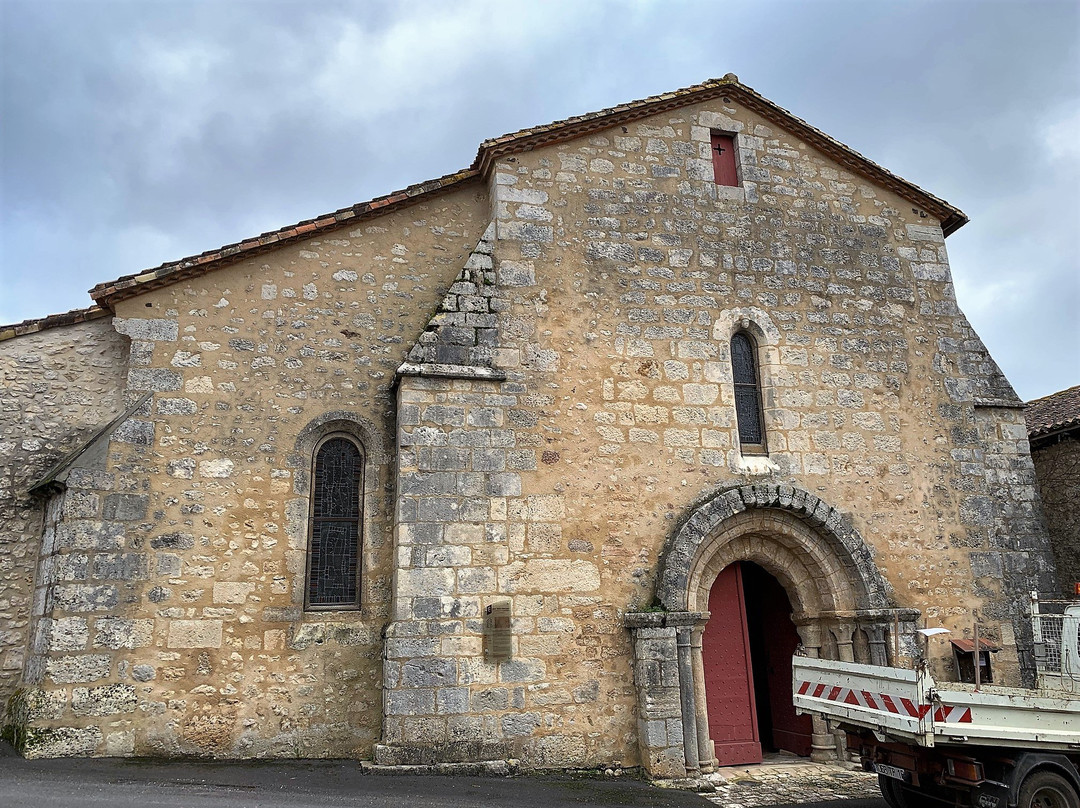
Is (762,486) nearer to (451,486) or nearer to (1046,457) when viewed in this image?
(451,486)

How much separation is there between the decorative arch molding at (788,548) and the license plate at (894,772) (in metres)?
2.18

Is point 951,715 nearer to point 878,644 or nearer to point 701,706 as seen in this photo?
point 878,644

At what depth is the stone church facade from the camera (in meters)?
7.30

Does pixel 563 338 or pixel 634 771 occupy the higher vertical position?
pixel 563 338

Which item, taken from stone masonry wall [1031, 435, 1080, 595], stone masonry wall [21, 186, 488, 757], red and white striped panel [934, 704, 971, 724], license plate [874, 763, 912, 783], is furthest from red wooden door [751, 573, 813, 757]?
stone masonry wall [21, 186, 488, 757]

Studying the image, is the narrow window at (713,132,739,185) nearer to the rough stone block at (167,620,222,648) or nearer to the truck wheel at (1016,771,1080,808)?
the truck wheel at (1016,771,1080,808)

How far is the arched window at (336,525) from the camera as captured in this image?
802 cm

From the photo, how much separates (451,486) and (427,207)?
357 centimetres

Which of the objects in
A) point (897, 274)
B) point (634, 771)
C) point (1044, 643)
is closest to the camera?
point (634, 771)

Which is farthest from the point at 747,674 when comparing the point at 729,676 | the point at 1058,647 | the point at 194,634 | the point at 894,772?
the point at 194,634

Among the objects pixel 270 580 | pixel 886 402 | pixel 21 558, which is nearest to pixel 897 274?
pixel 886 402

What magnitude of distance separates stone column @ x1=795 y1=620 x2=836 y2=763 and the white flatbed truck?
1722mm

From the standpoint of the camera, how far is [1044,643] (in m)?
7.99

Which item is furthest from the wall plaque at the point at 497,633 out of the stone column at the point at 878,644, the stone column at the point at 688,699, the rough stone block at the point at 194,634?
the stone column at the point at 878,644
